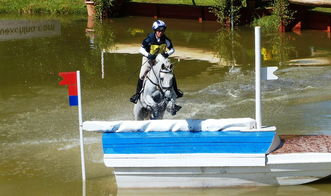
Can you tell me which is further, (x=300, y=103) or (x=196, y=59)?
(x=196, y=59)

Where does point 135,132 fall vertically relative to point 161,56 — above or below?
below

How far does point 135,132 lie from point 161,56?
1.08 m

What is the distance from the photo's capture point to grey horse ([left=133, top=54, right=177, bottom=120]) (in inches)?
322

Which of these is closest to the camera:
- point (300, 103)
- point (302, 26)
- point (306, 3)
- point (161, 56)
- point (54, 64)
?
point (161, 56)

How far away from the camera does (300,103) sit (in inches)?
481

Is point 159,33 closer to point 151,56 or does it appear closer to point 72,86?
point 151,56

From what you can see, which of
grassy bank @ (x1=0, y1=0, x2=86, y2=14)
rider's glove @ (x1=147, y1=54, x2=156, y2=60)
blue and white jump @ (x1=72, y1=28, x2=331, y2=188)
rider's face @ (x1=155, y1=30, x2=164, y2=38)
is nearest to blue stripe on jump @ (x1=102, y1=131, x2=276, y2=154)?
blue and white jump @ (x1=72, y1=28, x2=331, y2=188)

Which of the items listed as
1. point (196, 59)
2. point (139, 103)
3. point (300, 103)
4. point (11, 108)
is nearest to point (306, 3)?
point (196, 59)

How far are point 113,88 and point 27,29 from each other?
9.82 metres

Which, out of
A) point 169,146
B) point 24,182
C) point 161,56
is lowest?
point 24,182

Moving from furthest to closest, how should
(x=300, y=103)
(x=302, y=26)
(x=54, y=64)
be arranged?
(x=302, y=26)
(x=54, y=64)
(x=300, y=103)

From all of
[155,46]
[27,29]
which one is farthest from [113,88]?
[27,29]

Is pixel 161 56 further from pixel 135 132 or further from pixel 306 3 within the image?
pixel 306 3

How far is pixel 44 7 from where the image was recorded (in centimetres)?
2681
